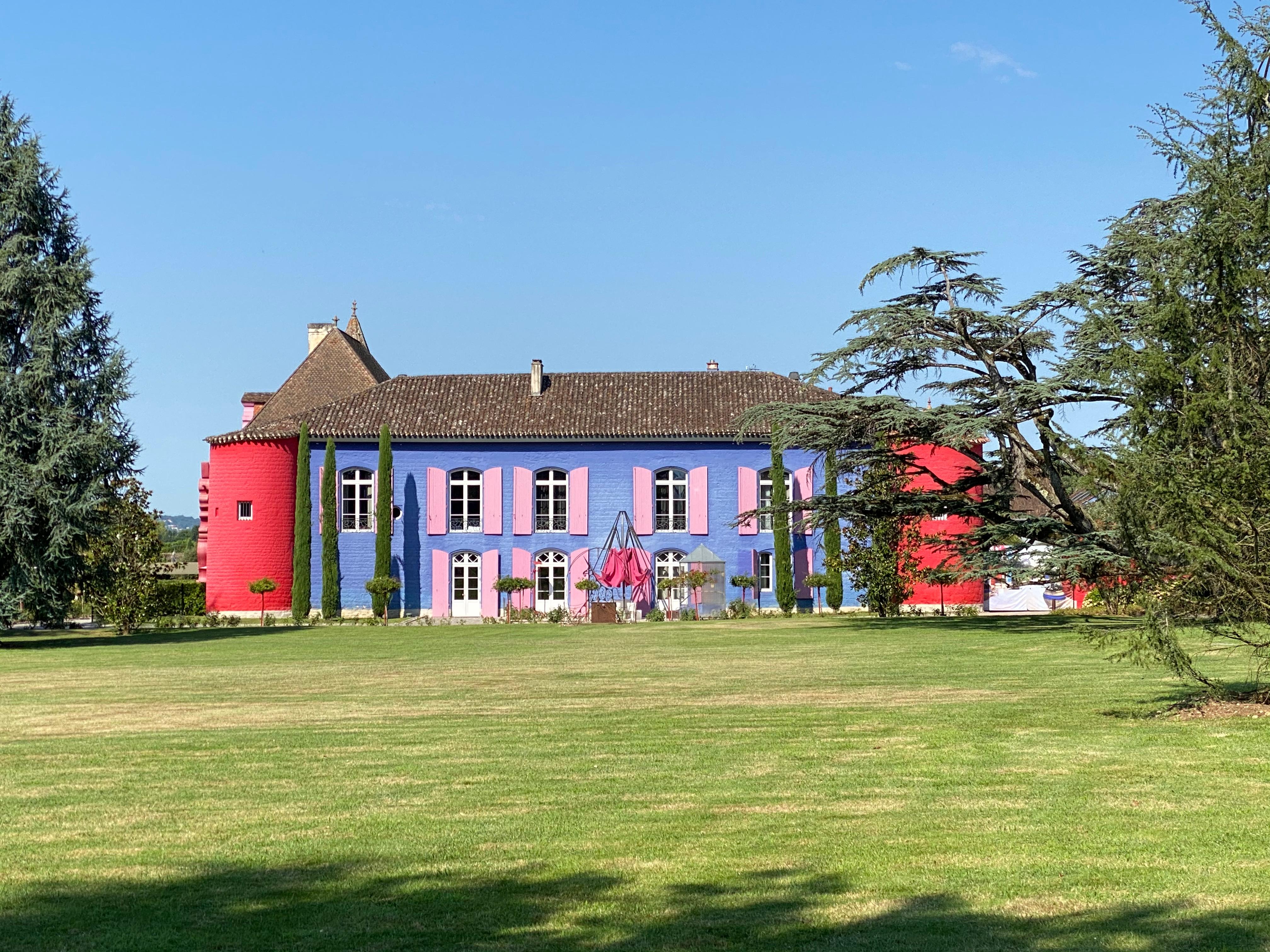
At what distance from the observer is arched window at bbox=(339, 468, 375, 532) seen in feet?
142

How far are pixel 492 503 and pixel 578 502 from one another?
2606 mm

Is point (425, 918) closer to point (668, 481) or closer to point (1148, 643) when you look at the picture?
point (1148, 643)

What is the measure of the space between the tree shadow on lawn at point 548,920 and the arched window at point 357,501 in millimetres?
36897

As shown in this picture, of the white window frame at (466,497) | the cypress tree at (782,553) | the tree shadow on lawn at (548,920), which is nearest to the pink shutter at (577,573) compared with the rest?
the white window frame at (466,497)

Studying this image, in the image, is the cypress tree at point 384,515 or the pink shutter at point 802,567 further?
the pink shutter at point 802,567

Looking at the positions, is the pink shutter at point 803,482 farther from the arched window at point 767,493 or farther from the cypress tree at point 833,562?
the cypress tree at point 833,562

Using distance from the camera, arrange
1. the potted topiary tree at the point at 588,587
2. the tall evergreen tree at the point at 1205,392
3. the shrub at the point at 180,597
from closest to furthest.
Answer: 1. the tall evergreen tree at the point at 1205,392
2. the shrub at the point at 180,597
3. the potted topiary tree at the point at 588,587

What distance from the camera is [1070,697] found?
47.4 ft

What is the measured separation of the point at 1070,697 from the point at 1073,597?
2703 cm

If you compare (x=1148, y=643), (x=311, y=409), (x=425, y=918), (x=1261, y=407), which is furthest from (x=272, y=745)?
(x=311, y=409)

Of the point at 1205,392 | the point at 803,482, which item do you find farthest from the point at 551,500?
the point at 1205,392

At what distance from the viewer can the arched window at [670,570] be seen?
4188cm

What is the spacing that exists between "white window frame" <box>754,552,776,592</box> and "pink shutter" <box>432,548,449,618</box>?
30.5 feet

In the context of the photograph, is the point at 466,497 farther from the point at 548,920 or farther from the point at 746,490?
the point at 548,920
